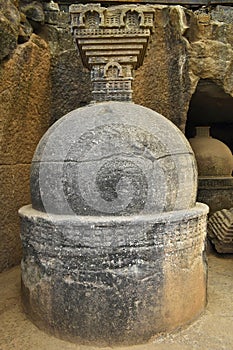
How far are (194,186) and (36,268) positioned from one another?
1.35 meters

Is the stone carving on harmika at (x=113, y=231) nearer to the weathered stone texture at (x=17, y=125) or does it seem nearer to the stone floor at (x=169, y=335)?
the stone floor at (x=169, y=335)

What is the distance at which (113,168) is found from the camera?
7.84ft

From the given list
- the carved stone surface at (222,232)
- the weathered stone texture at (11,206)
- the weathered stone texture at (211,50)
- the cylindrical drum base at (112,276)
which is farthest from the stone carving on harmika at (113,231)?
the weathered stone texture at (211,50)

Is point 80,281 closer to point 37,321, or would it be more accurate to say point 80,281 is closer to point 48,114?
point 37,321

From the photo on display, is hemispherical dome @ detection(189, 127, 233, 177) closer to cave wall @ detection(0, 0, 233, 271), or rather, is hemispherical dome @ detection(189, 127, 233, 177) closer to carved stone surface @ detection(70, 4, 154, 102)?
cave wall @ detection(0, 0, 233, 271)

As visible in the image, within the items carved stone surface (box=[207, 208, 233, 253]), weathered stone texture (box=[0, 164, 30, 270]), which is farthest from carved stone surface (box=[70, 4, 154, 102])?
carved stone surface (box=[207, 208, 233, 253])

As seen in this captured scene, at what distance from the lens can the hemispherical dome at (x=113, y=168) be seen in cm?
238

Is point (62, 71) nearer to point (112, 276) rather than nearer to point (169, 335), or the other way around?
point (112, 276)

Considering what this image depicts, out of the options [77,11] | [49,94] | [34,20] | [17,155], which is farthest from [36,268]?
[34,20]

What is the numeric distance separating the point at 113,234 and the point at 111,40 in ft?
5.63

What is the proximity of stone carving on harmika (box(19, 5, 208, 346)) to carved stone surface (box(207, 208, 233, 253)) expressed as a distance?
1639 millimetres

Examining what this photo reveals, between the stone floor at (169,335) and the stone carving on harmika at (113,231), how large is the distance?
0.23 feet

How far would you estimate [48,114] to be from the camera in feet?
14.2

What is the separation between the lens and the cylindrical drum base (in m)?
2.25
